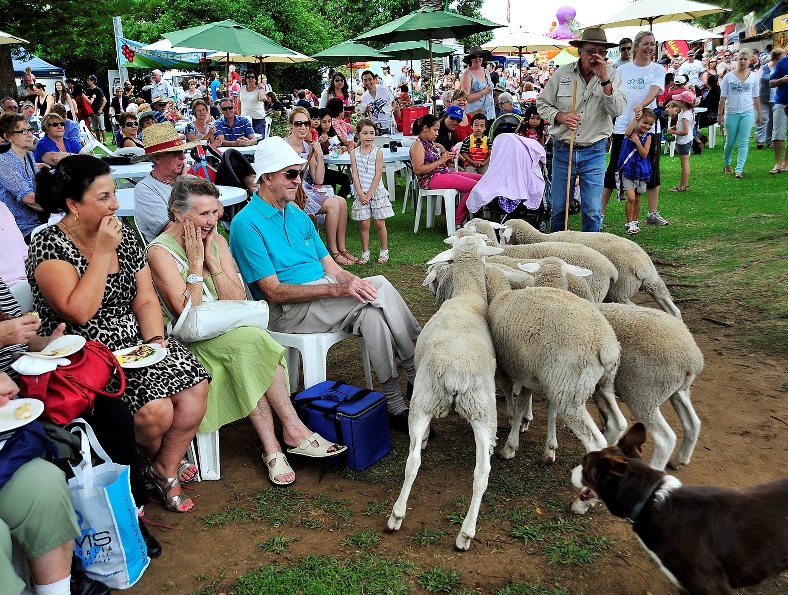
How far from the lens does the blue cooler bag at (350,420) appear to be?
140 inches

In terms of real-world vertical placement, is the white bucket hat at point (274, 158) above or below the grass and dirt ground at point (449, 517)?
above

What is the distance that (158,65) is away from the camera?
942 inches

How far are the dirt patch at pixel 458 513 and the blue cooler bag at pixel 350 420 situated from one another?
9 cm

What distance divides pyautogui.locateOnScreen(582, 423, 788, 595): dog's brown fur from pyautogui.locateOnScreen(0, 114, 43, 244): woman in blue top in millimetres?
5273

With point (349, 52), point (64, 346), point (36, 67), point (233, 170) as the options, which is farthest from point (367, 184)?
point (36, 67)

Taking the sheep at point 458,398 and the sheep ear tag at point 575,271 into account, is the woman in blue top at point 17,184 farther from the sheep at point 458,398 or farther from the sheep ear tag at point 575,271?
the sheep ear tag at point 575,271

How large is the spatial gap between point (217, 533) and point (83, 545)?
66 centimetres

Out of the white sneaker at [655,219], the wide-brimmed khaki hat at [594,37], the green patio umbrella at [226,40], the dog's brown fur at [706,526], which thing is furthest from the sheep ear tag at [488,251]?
the green patio umbrella at [226,40]

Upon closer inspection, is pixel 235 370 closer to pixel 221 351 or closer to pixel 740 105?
pixel 221 351

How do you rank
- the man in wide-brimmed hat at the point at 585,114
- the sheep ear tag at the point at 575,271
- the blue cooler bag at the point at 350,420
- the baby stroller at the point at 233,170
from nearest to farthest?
the blue cooler bag at the point at 350,420 → the sheep ear tag at the point at 575,271 → the man in wide-brimmed hat at the point at 585,114 → the baby stroller at the point at 233,170

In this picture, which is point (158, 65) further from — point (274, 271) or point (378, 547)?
point (378, 547)

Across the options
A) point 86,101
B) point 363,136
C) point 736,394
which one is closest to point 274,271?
point 736,394

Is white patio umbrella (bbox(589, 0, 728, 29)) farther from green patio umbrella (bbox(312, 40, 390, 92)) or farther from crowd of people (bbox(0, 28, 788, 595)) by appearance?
green patio umbrella (bbox(312, 40, 390, 92))

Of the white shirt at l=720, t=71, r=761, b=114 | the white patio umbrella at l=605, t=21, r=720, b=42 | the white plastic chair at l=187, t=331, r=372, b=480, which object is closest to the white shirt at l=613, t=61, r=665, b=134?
the white shirt at l=720, t=71, r=761, b=114
